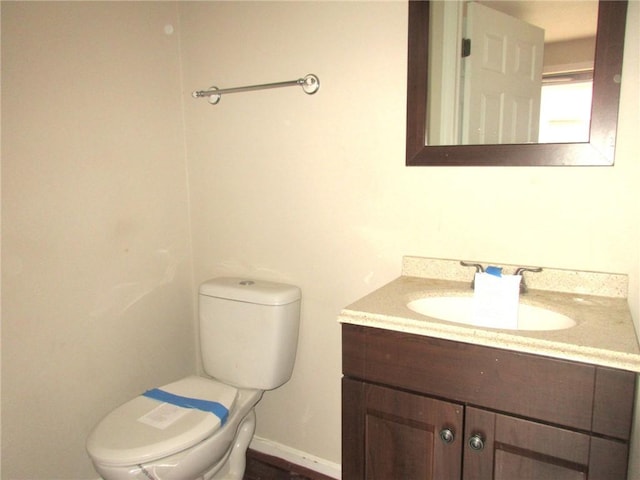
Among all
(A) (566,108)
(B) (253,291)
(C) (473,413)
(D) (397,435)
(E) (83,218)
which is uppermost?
(A) (566,108)

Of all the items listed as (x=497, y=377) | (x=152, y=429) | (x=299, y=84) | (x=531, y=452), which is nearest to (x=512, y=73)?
(x=299, y=84)

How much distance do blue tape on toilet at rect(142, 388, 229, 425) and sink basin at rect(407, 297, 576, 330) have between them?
27.0 inches

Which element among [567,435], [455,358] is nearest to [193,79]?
[455,358]

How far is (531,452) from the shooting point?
94cm

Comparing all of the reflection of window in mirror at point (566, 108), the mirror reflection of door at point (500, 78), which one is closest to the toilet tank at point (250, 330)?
the mirror reflection of door at point (500, 78)

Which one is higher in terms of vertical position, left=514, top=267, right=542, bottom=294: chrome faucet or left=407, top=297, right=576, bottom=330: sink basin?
left=514, top=267, right=542, bottom=294: chrome faucet

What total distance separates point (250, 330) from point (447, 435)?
800 millimetres

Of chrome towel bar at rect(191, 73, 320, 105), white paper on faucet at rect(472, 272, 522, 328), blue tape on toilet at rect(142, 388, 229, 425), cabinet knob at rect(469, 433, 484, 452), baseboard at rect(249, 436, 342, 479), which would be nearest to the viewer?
cabinet knob at rect(469, 433, 484, 452)

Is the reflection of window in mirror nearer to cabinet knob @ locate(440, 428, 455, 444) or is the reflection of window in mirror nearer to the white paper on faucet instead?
the white paper on faucet

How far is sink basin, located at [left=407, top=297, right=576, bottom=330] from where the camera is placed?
1172 millimetres

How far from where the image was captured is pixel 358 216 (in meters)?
1.54

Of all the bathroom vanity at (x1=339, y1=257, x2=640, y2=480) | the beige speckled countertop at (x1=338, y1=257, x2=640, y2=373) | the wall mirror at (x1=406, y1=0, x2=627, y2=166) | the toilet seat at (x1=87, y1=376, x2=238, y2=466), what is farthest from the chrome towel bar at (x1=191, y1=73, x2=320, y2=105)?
the toilet seat at (x1=87, y1=376, x2=238, y2=466)

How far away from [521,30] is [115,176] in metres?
1.39

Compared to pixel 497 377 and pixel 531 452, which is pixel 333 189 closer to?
pixel 497 377
